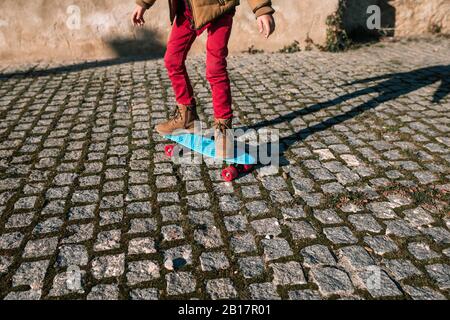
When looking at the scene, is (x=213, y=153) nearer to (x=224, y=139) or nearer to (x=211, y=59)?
(x=224, y=139)

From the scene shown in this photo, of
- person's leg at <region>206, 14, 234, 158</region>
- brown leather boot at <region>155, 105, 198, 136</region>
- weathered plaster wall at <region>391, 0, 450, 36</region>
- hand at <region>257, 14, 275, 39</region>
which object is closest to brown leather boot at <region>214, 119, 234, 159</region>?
person's leg at <region>206, 14, 234, 158</region>

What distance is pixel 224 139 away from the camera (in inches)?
140

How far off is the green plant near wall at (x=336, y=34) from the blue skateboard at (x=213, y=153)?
201 inches

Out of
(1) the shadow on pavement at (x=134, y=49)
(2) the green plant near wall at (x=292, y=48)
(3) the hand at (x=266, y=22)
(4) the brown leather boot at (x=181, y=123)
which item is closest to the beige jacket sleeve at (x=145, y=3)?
A: (4) the brown leather boot at (x=181, y=123)

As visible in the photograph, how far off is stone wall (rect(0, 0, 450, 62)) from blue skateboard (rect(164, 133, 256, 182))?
4431 mm

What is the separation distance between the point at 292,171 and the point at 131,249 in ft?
5.58

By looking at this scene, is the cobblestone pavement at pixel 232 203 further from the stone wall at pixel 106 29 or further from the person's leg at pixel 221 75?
the stone wall at pixel 106 29

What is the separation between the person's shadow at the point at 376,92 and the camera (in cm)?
462

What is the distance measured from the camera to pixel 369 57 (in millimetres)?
7582
